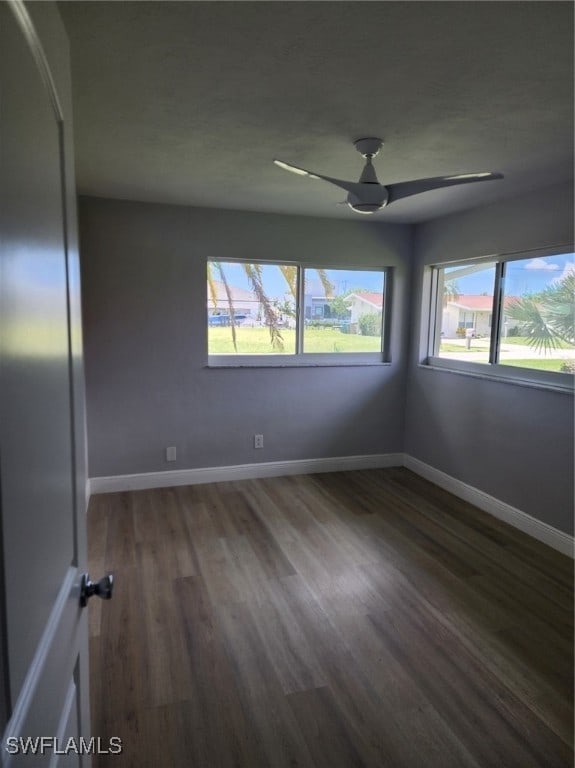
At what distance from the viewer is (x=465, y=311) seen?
403 centimetres

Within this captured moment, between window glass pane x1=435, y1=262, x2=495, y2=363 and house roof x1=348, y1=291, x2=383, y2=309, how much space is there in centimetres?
56

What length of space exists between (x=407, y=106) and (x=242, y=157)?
39.1 inches

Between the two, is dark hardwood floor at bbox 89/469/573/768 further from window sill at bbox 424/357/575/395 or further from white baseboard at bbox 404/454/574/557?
window sill at bbox 424/357/575/395

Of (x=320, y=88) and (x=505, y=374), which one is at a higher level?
(x=320, y=88)

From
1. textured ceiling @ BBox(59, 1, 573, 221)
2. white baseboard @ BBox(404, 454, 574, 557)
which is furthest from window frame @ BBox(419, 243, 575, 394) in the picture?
white baseboard @ BBox(404, 454, 574, 557)

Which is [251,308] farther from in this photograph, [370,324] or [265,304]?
[370,324]

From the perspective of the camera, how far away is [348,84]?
1.76m

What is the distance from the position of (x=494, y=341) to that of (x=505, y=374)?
0.28m

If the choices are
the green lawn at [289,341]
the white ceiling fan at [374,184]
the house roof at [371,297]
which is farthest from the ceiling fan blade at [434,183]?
the house roof at [371,297]

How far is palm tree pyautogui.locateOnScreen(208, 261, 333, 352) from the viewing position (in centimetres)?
408

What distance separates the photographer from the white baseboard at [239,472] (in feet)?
13.0

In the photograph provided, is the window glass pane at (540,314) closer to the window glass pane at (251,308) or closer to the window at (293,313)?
the window at (293,313)

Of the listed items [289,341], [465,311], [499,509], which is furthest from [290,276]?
[499,509]

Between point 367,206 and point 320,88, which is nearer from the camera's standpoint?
point 320,88
